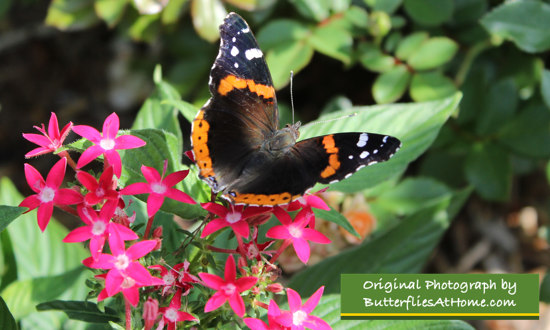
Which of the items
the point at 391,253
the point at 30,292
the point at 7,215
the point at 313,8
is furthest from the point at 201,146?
the point at 313,8

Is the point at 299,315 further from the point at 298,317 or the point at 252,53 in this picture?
the point at 252,53

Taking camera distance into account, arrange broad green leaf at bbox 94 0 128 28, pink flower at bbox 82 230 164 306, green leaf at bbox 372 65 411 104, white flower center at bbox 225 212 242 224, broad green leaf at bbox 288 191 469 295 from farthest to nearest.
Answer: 1. broad green leaf at bbox 94 0 128 28
2. green leaf at bbox 372 65 411 104
3. broad green leaf at bbox 288 191 469 295
4. white flower center at bbox 225 212 242 224
5. pink flower at bbox 82 230 164 306

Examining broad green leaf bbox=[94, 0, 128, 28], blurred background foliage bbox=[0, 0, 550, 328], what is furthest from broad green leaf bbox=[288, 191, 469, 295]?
broad green leaf bbox=[94, 0, 128, 28]

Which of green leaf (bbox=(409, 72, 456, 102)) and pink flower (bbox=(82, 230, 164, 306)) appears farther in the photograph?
green leaf (bbox=(409, 72, 456, 102))

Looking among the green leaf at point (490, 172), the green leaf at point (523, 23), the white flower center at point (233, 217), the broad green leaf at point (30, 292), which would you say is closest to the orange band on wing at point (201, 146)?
the white flower center at point (233, 217)

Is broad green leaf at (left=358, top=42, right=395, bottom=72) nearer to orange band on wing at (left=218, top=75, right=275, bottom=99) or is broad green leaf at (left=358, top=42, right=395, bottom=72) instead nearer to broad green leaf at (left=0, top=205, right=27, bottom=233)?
orange band on wing at (left=218, top=75, right=275, bottom=99)

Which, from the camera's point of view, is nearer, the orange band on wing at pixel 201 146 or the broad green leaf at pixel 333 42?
the orange band on wing at pixel 201 146

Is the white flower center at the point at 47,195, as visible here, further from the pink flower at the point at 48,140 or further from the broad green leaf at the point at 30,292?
the broad green leaf at the point at 30,292
